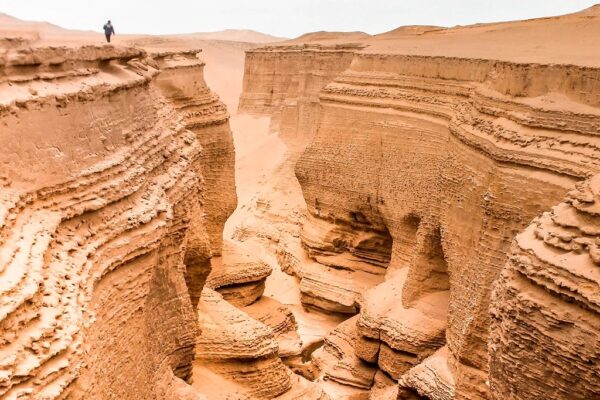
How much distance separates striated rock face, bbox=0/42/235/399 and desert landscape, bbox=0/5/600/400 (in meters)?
0.02

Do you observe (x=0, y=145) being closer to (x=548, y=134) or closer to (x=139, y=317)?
(x=139, y=317)

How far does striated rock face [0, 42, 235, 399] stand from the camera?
423cm

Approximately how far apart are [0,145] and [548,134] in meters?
5.98

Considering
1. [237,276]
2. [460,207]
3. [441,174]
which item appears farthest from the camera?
[237,276]

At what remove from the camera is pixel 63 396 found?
13.5ft

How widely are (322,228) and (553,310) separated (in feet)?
36.4

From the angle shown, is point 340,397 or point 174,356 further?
point 340,397

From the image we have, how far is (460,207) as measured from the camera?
33.4 ft

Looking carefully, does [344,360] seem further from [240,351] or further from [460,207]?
[460,207]

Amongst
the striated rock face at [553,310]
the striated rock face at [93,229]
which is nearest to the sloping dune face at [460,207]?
the striated rock face at [553,310]

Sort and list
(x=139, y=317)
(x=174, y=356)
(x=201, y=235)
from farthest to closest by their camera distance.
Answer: (x=201, y=235) → (x=174, y=356) → (x=139, y=317)

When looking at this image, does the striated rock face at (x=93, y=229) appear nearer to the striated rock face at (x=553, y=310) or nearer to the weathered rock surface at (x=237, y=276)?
the striated rock face at (x=553, y=310)

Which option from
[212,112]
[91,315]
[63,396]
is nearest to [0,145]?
[91,315]

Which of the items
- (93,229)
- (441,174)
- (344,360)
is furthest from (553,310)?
(344,360)
